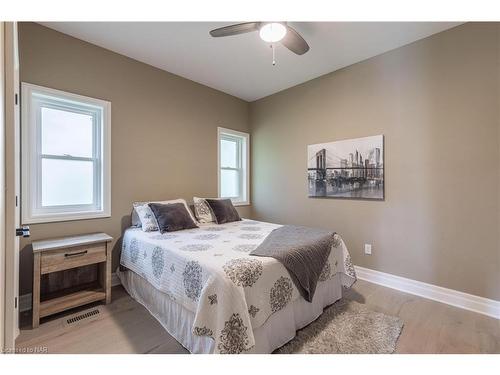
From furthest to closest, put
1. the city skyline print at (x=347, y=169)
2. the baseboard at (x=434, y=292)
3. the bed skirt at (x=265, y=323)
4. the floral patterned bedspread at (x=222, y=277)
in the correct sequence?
the city skyline print at (x=347, y=169)
the baseboard at (x=434, y=292)
the bed skirt at (x=265, y=323)
the floral patterned bedspread at (x=222, y=277)

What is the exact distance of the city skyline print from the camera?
2.74 meters

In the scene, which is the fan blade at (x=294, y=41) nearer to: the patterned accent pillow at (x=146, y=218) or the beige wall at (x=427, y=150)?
the beige wall at (x=427, y=150)

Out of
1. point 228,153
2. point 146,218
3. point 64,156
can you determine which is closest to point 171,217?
point 146,218

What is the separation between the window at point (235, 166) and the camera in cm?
403

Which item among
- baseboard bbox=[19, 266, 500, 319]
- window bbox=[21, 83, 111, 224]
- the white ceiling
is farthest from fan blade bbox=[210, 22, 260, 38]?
baseboard bbox=[19, 266, 500, 319]

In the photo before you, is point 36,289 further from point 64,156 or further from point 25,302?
point 64,156

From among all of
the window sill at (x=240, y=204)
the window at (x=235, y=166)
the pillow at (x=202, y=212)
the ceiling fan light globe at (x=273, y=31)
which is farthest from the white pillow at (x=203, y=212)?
the ceiling fan light globe at (x=273, y=31)

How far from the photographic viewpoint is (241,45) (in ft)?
8.33

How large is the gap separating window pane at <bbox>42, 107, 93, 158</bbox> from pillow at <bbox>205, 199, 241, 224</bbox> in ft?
5.07

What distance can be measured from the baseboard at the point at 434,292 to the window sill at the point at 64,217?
317 cm

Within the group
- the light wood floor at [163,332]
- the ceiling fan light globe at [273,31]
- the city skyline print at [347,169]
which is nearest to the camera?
the light wood floor at [163,332]

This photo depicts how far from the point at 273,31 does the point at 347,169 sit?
1842mm

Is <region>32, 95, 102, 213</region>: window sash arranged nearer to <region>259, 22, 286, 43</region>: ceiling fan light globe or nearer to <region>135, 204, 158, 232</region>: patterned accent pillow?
<region>135, 204, 158, 232</region>: patterned accent pillow
